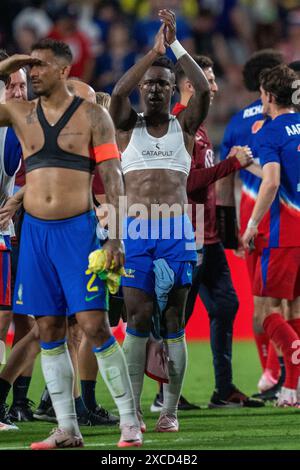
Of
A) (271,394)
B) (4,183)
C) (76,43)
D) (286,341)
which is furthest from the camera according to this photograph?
(76,43)

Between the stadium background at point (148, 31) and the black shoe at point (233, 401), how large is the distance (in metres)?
7.62

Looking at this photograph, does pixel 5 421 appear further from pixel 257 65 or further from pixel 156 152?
pixel 257 65

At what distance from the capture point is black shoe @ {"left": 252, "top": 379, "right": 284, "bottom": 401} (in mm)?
9793

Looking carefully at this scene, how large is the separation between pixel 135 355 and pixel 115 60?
982 cm

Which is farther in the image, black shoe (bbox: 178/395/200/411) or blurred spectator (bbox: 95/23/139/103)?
blurred spectator (bbox: 95/23/139/103)

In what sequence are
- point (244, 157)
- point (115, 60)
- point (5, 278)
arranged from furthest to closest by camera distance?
point (115, 60) < point (244, 157) < point (5, 278)

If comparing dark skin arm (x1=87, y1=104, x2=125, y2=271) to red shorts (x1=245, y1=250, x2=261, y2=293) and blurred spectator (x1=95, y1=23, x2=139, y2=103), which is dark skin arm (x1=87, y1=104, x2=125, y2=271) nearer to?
red shorts (x1=245, y1=250, x2=261, y2=293)

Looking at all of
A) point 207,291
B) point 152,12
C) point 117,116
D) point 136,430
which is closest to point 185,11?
point 152,12

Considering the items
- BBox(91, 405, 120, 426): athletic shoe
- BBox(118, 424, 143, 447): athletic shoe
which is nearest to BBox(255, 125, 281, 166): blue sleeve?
BBox(91, 405, 120, 426): athletic shoe

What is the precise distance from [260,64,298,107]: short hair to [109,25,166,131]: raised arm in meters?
1.66

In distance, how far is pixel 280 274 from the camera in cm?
921

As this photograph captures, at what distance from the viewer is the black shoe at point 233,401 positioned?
9.26 m

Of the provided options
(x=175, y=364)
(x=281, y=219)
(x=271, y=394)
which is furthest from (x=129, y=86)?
(x=271, y=394)
